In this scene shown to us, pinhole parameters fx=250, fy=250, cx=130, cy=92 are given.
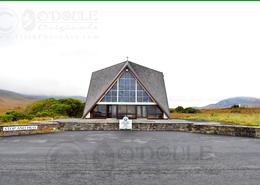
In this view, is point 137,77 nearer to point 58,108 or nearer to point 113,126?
point 113,126

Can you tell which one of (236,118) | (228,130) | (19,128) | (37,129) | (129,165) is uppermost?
(236,118)

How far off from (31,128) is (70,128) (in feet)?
12.1

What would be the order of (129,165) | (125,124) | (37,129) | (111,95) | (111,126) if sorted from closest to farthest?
(129,165) < (37,129) < (125,124) < (111,126) < (111,95)

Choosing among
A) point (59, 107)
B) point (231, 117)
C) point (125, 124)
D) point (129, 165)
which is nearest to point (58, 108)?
point (59, 107)

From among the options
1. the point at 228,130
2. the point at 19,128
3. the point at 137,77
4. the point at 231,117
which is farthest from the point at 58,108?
the point at 228,130

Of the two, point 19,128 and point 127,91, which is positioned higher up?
point 127,91

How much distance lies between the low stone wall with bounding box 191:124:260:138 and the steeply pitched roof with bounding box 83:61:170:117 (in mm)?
A: 8565

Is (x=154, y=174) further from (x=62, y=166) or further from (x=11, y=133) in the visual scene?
(x=11, y=133)

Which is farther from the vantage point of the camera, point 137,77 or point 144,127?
point 137,77

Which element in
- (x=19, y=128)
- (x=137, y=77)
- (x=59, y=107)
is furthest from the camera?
(x=59, y=107)

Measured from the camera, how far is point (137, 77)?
28.3 meters

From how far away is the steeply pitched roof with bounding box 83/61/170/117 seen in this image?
2842cm

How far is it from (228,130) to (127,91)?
13329 mm

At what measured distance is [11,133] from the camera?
17578 millimetres
